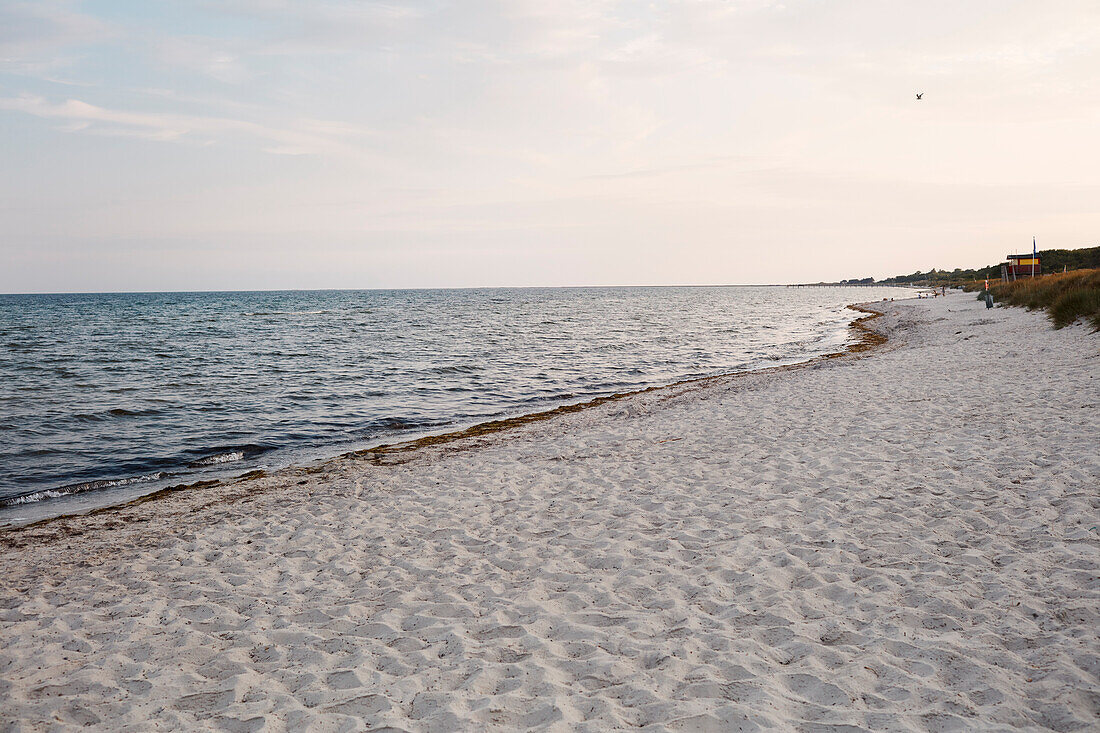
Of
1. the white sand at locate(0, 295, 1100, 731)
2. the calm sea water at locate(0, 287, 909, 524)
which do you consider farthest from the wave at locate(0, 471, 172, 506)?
the white sand at locate(0, 295, 1100, 731)

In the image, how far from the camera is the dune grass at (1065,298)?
1891 cm

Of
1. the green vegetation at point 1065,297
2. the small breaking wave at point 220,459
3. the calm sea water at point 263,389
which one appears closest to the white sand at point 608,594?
the small breaking wave at point 220,459

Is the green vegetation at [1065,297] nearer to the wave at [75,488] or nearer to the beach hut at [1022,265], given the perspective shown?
the beach hut at [1022,265]

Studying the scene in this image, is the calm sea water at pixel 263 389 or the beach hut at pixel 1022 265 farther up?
the beach hut at pixel 1022 265

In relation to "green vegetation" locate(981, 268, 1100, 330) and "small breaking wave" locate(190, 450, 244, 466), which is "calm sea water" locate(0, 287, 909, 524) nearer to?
"small breaking wave" locate(190, 450, 244, 466)

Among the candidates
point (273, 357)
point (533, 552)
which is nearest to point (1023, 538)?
point (533, 552)

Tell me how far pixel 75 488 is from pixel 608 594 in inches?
376

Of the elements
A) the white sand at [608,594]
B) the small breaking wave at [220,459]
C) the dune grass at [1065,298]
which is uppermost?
the dune grass at [1065,298]

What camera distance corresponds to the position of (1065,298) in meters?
20.7

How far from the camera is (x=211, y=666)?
4602 millimetres

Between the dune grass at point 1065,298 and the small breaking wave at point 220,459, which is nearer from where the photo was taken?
the small breaking wave at point 220,459

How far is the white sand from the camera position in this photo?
3.95m

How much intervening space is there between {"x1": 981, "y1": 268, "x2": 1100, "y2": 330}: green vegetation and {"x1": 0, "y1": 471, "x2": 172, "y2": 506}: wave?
2162cm

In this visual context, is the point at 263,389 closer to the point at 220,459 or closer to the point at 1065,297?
the point at 220,459
